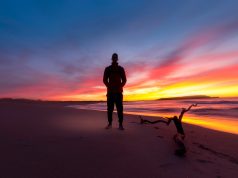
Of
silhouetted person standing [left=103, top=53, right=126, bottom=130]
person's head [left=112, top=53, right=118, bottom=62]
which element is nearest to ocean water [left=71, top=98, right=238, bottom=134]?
silhouetted person standing [left=103, top=53, right=126, bottom=130]

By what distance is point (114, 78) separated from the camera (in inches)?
263

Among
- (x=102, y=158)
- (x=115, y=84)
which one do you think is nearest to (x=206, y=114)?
(x=115, y=84)

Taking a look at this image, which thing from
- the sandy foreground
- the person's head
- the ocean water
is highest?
the person's head

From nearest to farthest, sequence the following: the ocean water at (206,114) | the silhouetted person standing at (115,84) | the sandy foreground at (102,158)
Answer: the sandy foreground at (102,158)
the silhouetted person standing at (115,84)
the ocean water at (206,114)

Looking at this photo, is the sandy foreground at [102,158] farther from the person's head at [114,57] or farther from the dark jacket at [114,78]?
the person's head at [114,57]

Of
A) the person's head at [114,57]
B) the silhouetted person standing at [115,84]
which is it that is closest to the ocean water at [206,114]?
the silhouetted person standing at [115,84]

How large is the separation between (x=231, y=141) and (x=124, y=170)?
4.11 m

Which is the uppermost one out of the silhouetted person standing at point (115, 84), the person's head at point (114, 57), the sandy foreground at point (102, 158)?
the person's head at point (114, 57)

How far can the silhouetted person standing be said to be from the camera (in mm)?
6668

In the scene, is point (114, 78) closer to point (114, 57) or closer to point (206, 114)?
point (114, 57)

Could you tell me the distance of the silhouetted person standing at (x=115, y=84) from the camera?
6.67 metres

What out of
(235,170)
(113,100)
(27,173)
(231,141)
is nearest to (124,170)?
(27,173)

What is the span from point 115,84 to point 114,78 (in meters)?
0.18

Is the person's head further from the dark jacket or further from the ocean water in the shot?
the ocean water
